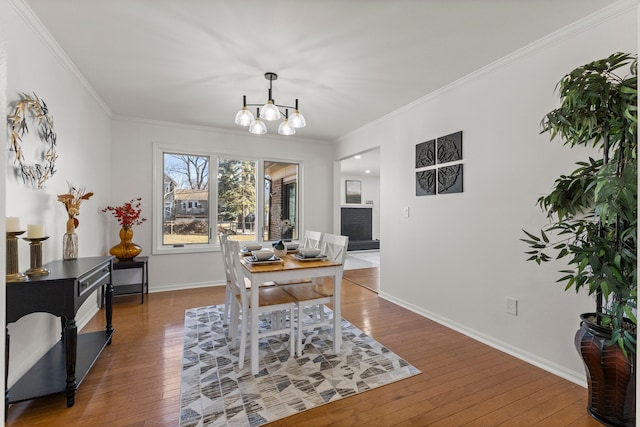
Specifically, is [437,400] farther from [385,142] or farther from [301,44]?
[385,142]

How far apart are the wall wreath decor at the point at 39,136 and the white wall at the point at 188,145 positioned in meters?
1.82

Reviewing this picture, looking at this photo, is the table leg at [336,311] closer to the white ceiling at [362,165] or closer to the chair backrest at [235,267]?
the chair backrest at [235,267]

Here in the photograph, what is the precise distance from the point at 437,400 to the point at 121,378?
2173 millimetres

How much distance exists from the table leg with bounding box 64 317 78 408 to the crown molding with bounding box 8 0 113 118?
2.00m

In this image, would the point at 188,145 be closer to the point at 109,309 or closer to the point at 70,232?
the point at 70,232

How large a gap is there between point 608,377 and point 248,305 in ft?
7.43

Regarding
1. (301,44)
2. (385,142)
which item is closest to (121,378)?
(301,44)

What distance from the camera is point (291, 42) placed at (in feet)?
7.52

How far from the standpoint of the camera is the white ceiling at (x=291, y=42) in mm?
1915

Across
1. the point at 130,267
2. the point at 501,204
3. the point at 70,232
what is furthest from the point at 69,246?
the point at 501,204

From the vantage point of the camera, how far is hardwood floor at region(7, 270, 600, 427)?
1.70 meters

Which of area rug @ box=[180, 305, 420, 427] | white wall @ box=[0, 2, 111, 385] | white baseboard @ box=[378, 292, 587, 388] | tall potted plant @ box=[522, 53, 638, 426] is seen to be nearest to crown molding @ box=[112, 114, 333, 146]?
white wall @ box=[0, 2, 111, 385]

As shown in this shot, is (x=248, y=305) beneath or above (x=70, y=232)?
beneath

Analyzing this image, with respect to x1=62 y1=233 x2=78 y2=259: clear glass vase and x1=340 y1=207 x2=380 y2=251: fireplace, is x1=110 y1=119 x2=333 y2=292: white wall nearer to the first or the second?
x1=62 y1=233 x2=78 y2=259: clear glass vase
